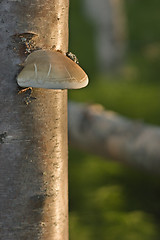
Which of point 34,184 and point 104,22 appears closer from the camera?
point 34,184

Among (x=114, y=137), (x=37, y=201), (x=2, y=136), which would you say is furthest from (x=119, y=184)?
(x=2, y=136)

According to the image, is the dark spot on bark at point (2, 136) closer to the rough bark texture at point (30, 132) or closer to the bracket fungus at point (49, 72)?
the rough bark texture at point (30, 132)

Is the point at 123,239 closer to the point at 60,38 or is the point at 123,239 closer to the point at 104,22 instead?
the point at 60,38

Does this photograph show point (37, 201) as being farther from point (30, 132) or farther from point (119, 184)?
point (119, 184)

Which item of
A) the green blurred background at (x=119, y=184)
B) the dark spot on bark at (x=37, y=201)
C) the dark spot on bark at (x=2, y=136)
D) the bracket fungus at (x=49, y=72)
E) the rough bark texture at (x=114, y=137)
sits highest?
the bracket fungus at (x=49, y=72)

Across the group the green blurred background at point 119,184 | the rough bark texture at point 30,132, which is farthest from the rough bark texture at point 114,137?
the rough bark texture at point 30,132

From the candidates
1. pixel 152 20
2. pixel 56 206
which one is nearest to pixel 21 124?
pixel 56 206
